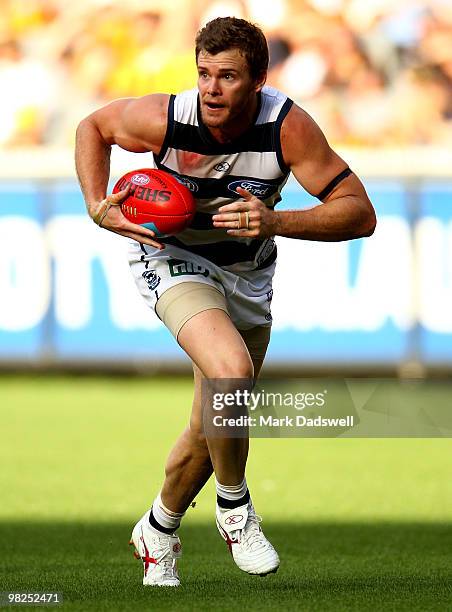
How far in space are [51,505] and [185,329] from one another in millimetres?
2774

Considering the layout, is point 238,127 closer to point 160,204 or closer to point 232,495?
point 160,204

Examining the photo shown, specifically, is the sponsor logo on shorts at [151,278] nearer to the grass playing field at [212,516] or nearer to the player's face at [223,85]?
the player's face at [223,85]

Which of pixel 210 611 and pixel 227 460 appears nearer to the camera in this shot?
pixel 210 611

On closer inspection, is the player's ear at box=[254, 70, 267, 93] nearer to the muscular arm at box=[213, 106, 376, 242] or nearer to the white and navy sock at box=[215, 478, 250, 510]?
the muscular arm at box=[213, 106, 376, 242]

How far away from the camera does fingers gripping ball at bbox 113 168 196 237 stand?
16.3 ft

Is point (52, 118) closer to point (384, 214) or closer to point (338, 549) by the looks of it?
point (384, 214)

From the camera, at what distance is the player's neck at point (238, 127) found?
4.99 metres

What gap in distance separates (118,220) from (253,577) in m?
1.59

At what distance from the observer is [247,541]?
4840mm

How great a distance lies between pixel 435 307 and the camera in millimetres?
12945

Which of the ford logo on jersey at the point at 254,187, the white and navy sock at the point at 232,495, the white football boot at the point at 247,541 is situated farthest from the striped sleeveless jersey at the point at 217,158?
the white football boot at the point at 247,541

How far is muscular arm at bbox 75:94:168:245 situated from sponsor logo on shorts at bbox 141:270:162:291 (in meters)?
0.26

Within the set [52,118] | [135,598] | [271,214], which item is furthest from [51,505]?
[52,118]

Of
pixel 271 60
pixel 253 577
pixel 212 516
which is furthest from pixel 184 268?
pixel 271 60
